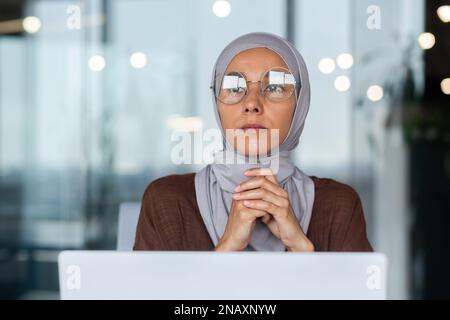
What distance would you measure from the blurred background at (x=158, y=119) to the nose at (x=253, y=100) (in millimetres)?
2056

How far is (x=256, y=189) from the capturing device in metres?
0.91

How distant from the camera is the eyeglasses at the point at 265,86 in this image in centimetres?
99

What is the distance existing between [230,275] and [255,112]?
383 millimetres

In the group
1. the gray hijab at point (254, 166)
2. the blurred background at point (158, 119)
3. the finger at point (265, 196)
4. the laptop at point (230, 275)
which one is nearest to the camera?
the laptop at point (230, 275)

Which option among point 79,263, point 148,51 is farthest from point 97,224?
point 79,263

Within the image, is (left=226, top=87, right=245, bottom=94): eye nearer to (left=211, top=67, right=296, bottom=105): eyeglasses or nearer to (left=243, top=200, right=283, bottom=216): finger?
(left=211, top=67, right=296, bottom=105): eyeglasses

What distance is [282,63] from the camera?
3.35 feet

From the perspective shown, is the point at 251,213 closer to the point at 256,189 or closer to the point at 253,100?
the point at 256,189

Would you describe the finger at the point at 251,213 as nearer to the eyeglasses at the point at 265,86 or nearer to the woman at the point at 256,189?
the woman at the point at 256,189

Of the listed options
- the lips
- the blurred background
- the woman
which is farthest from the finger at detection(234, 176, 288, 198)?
the blurred background

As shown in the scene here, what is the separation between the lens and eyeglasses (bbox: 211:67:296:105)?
3.25 ft

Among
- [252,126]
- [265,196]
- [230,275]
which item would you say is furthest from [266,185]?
[230,275]

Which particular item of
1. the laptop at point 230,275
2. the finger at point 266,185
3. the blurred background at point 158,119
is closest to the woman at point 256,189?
the finger at point 266,185
